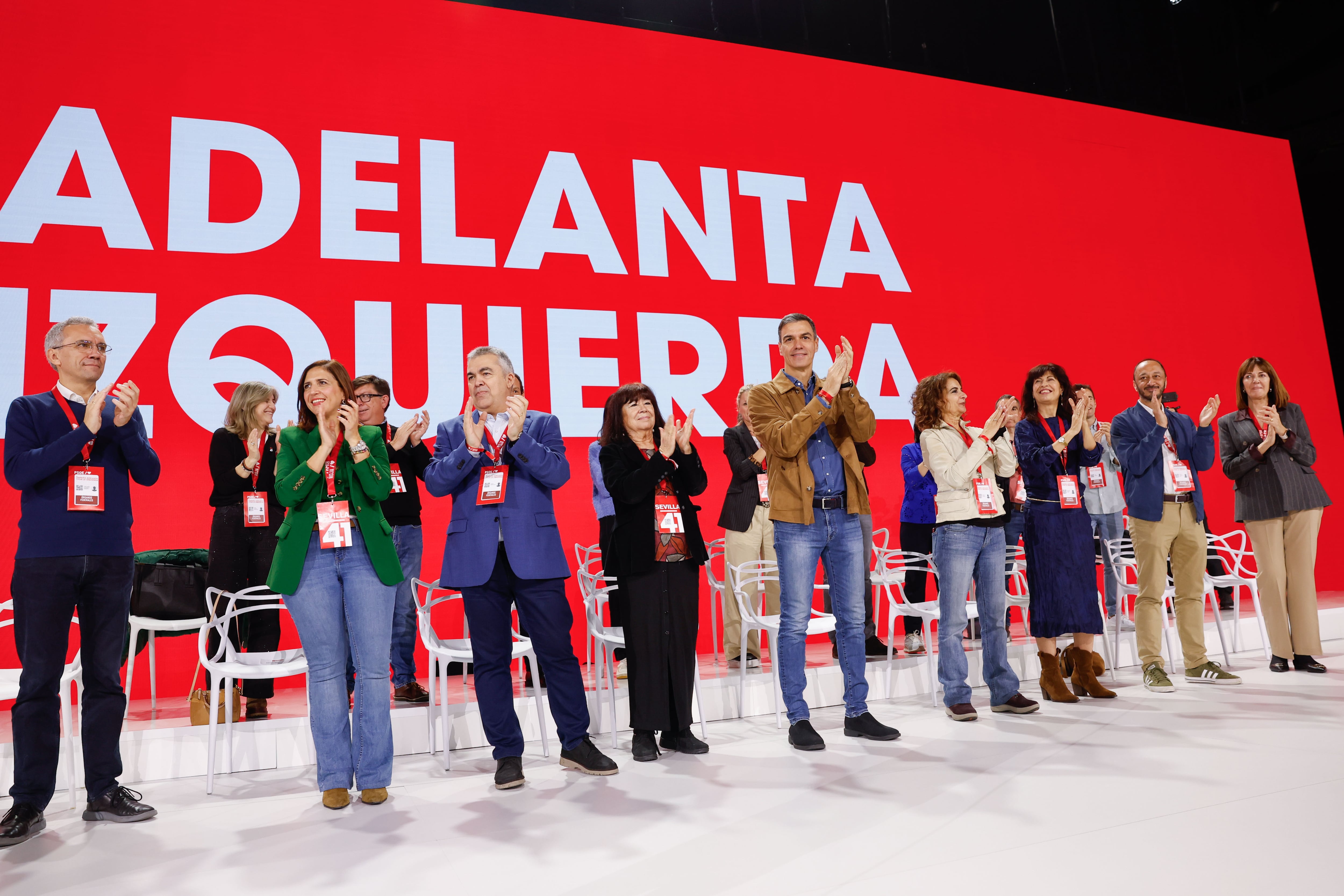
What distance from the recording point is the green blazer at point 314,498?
2.79m

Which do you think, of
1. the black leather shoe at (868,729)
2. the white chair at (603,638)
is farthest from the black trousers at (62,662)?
the black leather shoe at (868,729)

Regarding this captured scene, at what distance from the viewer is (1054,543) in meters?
3.96

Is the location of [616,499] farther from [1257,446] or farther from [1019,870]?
[1257,446]

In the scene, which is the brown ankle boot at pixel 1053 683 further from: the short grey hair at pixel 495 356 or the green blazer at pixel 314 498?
the green blazer at pixel 314 498

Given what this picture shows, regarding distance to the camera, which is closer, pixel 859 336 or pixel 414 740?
pixel 414 740

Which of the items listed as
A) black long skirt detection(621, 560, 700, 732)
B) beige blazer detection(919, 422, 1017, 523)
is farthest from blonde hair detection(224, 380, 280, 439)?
beige blazer detection(919, 422, 1017, 523)

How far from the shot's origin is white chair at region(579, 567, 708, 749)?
3.56 meters

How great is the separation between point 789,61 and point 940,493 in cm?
421

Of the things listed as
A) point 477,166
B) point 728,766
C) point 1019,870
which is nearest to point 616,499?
point 728,766

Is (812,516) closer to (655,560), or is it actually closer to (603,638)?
(655,560)

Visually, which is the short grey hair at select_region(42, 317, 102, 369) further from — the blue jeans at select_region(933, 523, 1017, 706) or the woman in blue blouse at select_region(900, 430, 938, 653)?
the woman in blue blouse at select_region(900, 430, 938, 653)

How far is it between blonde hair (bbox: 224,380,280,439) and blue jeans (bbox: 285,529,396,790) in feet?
4.29

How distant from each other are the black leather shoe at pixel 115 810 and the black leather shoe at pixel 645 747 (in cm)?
154

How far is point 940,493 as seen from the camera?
12.4 ft
